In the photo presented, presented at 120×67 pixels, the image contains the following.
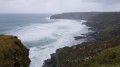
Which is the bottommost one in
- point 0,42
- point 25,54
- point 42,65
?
point 42,65

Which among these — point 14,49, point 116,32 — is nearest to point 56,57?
point 14,49

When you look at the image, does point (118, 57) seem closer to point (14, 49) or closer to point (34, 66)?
point (14, 49)

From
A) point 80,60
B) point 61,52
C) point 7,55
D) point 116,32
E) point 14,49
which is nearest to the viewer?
point 7,55

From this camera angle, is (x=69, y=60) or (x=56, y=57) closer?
(x=69, y=60)

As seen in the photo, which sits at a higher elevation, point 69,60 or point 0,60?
point 0,60

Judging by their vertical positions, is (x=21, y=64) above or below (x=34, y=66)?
above

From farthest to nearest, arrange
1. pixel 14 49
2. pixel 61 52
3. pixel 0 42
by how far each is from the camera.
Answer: pixel 61 52 → pixel 0 42 → pixel 14 49

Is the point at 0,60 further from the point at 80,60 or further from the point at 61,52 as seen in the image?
the point at 61,52

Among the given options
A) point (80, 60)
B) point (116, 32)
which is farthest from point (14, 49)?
point (116, 32)

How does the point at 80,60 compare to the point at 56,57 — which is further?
the point at 56,57
